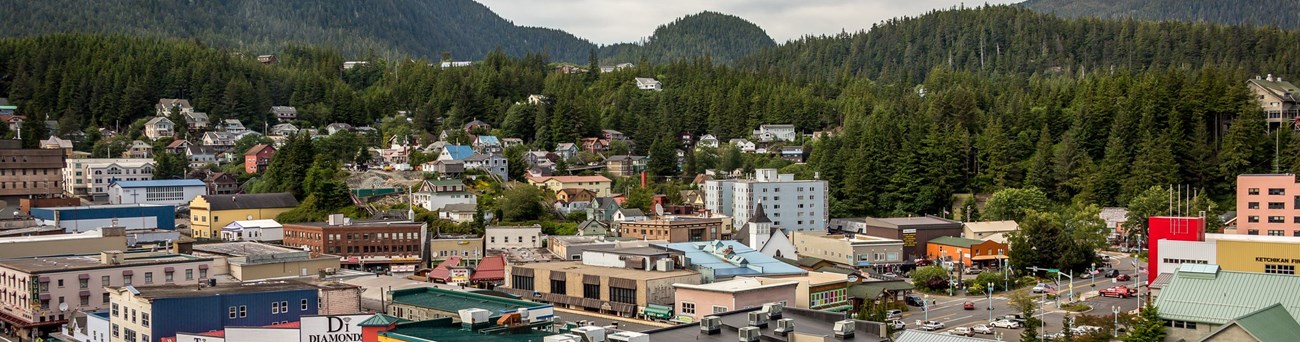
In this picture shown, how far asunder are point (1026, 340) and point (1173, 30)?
113 meters

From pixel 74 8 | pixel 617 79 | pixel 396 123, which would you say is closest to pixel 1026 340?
pixel 396 123

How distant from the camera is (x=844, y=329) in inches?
1106

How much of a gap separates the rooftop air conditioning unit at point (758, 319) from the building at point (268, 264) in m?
25.7

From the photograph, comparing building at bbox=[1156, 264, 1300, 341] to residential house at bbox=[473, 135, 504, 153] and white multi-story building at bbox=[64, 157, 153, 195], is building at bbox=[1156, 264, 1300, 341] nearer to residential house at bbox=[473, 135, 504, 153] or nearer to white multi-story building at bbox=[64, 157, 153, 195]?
residential house at bbox=[473, 135, 504, 153]

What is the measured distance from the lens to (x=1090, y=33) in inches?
5645

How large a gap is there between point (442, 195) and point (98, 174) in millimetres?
26804

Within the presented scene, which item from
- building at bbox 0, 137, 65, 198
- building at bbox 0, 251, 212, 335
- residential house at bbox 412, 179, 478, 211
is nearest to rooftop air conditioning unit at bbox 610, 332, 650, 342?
building at bbox 0, 251, 212, 335

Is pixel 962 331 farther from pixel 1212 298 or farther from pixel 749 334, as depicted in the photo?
pixel 749 334

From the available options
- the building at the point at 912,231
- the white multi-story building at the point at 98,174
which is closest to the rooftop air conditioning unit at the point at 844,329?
the building at the point at 912,231

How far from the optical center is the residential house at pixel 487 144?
8588cm

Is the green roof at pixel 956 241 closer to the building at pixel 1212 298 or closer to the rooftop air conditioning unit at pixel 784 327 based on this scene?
the building at pixel 1212 298

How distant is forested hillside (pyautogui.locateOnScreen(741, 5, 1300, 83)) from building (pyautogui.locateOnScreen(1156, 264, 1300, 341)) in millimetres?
89883

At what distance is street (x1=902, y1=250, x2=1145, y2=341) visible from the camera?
43469 millimetres

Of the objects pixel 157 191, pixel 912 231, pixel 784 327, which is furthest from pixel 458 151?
pixel 784 327
